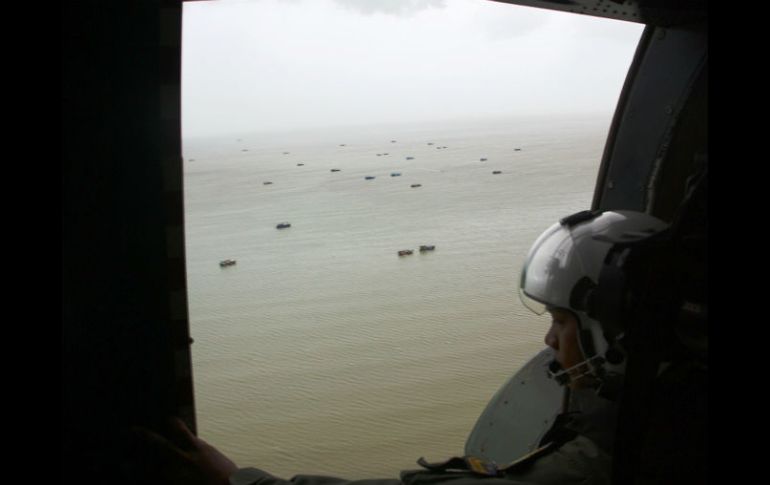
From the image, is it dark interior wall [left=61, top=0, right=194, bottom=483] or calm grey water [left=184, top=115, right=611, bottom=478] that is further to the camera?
calm grey water [left=184, top=115, right=611, bottom=478]

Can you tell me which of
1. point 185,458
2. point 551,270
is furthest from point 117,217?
point 551,270

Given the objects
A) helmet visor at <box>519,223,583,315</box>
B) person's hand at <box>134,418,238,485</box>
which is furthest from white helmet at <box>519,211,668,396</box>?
person's hand at <box>134,418,238,485</box>

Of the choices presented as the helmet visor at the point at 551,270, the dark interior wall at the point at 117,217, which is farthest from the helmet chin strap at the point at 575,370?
the dark interior wall at the point at 117,217

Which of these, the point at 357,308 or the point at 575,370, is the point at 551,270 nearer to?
the point at 575,370

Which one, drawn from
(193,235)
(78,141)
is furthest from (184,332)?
(193,235)

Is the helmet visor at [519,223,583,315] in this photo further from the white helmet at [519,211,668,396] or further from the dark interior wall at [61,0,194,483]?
the dark interior wall at [61,0,194,483]
